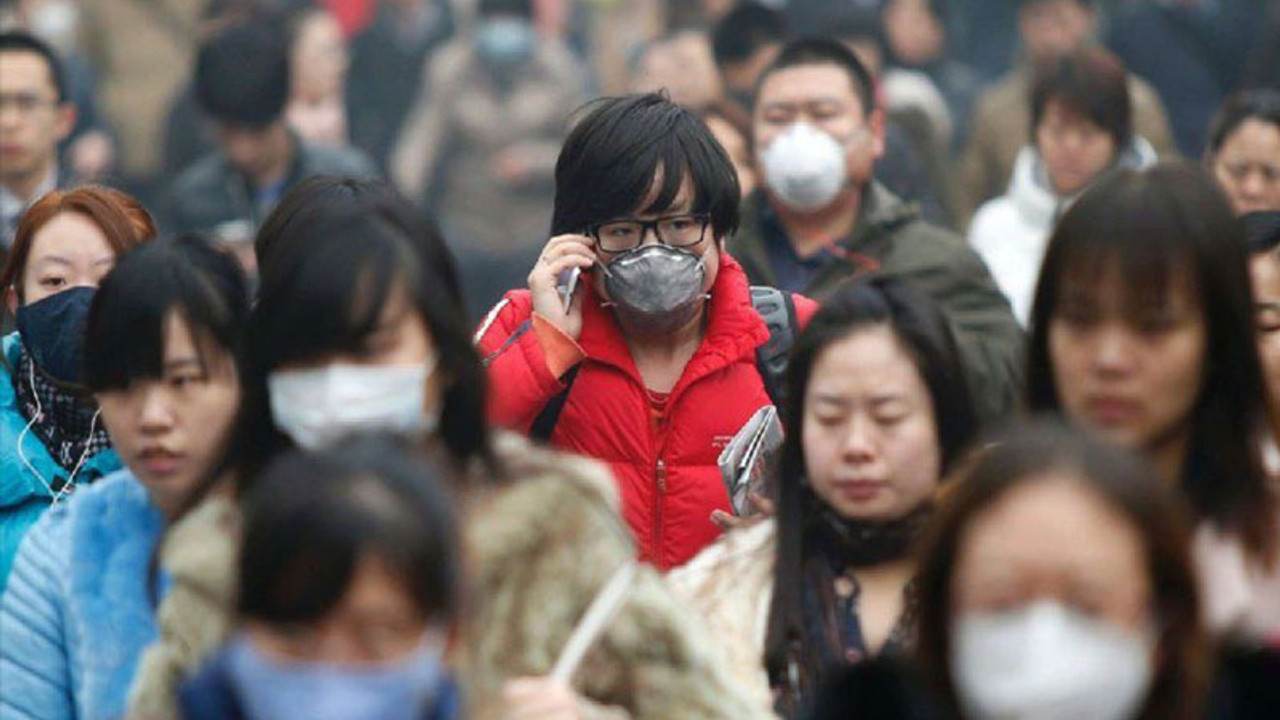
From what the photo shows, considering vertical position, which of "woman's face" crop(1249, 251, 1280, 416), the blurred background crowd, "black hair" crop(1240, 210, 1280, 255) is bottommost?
the blurred background crowd

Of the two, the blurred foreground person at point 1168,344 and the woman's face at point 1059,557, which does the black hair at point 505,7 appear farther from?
the woman's face at point 1059,557

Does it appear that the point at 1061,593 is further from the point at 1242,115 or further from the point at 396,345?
the point at 1242,115

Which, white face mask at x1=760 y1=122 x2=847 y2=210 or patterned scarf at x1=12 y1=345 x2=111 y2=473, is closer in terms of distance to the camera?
patterned scarf at x1=12 y1=345 x2=111 y2=473

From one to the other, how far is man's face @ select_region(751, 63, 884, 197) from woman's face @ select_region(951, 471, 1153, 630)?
524cm

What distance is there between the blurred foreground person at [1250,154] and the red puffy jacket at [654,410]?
330 centimetres

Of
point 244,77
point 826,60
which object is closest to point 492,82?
point 244,77

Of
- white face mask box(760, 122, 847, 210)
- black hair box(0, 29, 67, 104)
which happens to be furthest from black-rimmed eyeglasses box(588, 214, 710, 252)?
black hair box(0, 29, 67, 104)

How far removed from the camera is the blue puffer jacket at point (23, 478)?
6.69 metres

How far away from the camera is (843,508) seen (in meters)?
5.34

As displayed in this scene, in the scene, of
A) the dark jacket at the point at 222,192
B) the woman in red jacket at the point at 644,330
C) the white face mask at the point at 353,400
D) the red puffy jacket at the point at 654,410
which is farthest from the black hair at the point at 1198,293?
the dark jacket at the point at 222,192

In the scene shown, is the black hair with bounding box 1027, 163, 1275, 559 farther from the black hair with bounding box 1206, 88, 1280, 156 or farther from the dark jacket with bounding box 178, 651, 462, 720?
the black hair with bounding box 1206, 88, 1280, 156

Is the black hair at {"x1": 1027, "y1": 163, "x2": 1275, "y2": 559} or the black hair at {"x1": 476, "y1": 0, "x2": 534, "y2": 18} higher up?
the black hair at {"x1": 1027, "y1": 163, "x2": 1275, "y2": 559}

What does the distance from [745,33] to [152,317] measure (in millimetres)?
6990

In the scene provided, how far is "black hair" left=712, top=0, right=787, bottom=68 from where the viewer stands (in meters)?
12.3
